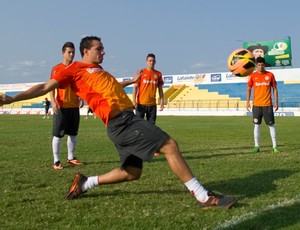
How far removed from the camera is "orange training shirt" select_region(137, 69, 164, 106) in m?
9.52

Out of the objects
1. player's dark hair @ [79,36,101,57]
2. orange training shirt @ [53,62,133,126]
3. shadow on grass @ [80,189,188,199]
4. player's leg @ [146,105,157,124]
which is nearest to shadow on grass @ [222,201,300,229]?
shadow on grass @ [80,189,188,199]

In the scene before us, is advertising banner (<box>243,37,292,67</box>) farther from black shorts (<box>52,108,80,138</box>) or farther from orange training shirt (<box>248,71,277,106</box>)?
black shorts (<box>52,108,80,138</box>)

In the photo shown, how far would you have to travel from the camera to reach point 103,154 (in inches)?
384

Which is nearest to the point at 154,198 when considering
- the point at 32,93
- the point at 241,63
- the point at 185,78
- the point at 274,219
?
the point at 274,219

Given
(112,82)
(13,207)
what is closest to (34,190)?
(13,207)

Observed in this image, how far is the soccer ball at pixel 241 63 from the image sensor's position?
33.8 ft

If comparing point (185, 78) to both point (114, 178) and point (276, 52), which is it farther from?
point (114, 178)

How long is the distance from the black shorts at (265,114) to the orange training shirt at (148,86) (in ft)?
8.56

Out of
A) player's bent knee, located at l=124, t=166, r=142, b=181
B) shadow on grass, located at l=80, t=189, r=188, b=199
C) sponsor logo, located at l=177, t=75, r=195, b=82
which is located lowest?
sponsor logo, located at l=177, t=75, r=195, b=82

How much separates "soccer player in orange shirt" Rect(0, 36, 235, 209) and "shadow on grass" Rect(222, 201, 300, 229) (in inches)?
16.8

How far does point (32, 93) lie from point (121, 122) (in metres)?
0.99

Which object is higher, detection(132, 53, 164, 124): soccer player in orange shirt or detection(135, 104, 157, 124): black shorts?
detection(132, 53, 164, 124): soccer player in orange shirt

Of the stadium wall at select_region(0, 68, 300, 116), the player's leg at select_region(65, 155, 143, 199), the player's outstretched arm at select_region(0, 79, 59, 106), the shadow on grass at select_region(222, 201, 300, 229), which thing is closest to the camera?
the shadow on grass at select_region(222, 201, 300, 229)

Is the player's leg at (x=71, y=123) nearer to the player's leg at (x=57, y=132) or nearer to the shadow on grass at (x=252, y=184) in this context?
the player's leg at (x=57, y=132)
